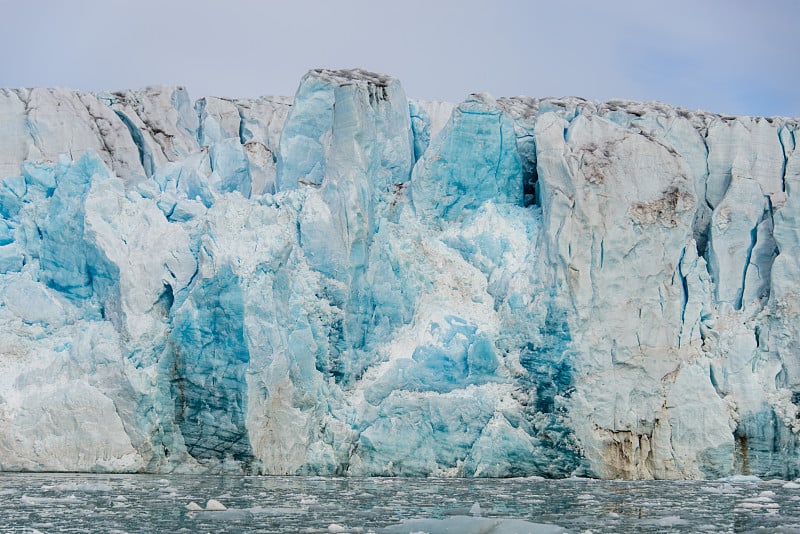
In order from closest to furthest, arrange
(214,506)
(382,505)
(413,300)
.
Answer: (214,506) < (382,505) < (413,300)

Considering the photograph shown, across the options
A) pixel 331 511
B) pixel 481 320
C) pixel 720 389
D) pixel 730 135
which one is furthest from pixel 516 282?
pixel 331 511

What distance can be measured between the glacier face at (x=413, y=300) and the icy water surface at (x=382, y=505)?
1.13 metres

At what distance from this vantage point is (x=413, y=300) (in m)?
19.5

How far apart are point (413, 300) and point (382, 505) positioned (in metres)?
7.39

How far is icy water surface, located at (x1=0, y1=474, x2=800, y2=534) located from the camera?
33.8 ft

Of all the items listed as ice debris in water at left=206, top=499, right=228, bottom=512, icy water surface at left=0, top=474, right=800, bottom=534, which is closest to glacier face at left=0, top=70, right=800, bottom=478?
icy water surface at left=0, top=474, right=800, bottom=534

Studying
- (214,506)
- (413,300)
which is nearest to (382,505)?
(214,506)

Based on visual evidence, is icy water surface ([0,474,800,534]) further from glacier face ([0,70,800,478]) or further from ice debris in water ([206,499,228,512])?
glacier face ([0,70,800,478])

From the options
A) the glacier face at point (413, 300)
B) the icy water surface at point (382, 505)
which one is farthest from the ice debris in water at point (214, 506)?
the glacier face at point (413, 300)

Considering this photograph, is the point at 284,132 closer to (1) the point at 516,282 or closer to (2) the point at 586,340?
(1) the point at 516,282

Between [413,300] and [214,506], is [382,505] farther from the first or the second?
[413,300]

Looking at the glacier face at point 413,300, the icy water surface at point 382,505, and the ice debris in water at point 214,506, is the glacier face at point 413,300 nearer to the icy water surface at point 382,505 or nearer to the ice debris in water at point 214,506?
the icy water surface at point 382,505

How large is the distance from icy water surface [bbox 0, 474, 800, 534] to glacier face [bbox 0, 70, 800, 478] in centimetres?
113

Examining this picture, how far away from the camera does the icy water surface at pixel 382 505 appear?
10.3 meters
